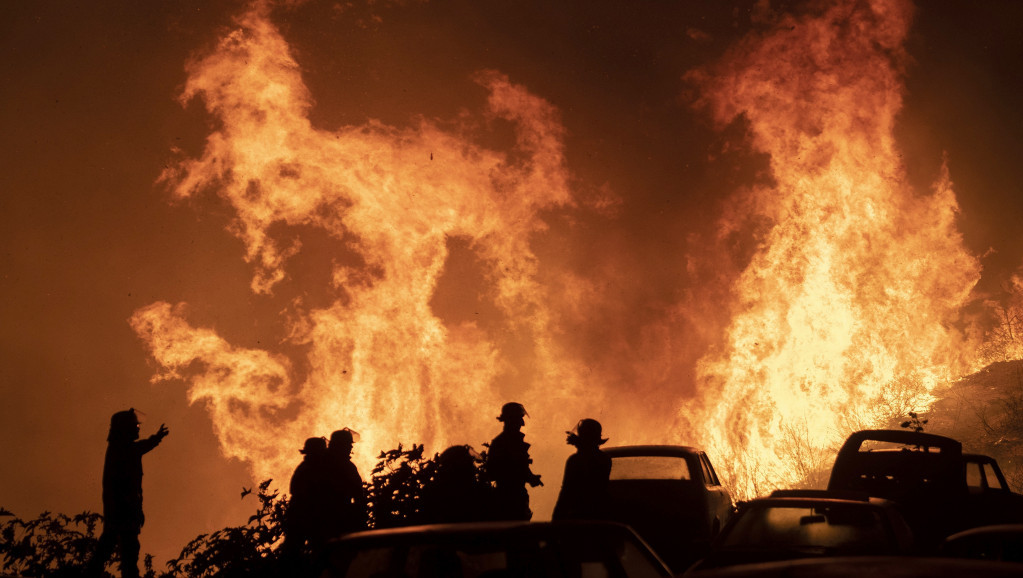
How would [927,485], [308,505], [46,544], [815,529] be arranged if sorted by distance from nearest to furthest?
[815,529], [308,505], [46,544], [927,485]

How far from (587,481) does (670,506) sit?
162 cm

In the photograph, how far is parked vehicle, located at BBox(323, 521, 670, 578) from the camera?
12.4 ft

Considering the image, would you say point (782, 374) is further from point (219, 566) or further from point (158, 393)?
point (158, 393)

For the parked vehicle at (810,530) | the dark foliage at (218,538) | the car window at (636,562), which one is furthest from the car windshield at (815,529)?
the dark foliage at (218,538)

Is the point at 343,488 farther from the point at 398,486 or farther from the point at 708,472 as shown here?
the point at 708,472

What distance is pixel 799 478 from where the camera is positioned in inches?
1729

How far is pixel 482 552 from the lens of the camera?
3865 millimetres

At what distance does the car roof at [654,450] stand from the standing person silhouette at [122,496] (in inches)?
206

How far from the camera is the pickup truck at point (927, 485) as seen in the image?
9.11 metres

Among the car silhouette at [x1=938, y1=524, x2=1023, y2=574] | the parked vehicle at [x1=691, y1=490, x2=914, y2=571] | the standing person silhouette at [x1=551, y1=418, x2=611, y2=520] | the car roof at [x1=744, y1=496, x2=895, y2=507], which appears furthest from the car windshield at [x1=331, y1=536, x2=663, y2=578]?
the standing person silhouette at [x1=551, y1=418, x2=611, y2=520]

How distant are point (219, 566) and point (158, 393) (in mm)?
49253

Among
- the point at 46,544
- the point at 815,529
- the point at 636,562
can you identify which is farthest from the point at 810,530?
the point at 46,544

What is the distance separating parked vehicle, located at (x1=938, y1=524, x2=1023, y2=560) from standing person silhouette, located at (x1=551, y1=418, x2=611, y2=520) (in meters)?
3.67

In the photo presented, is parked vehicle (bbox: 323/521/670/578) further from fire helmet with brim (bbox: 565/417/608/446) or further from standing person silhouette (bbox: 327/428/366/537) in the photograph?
fire helmet with brim (bbox: 565/417/608/446)
